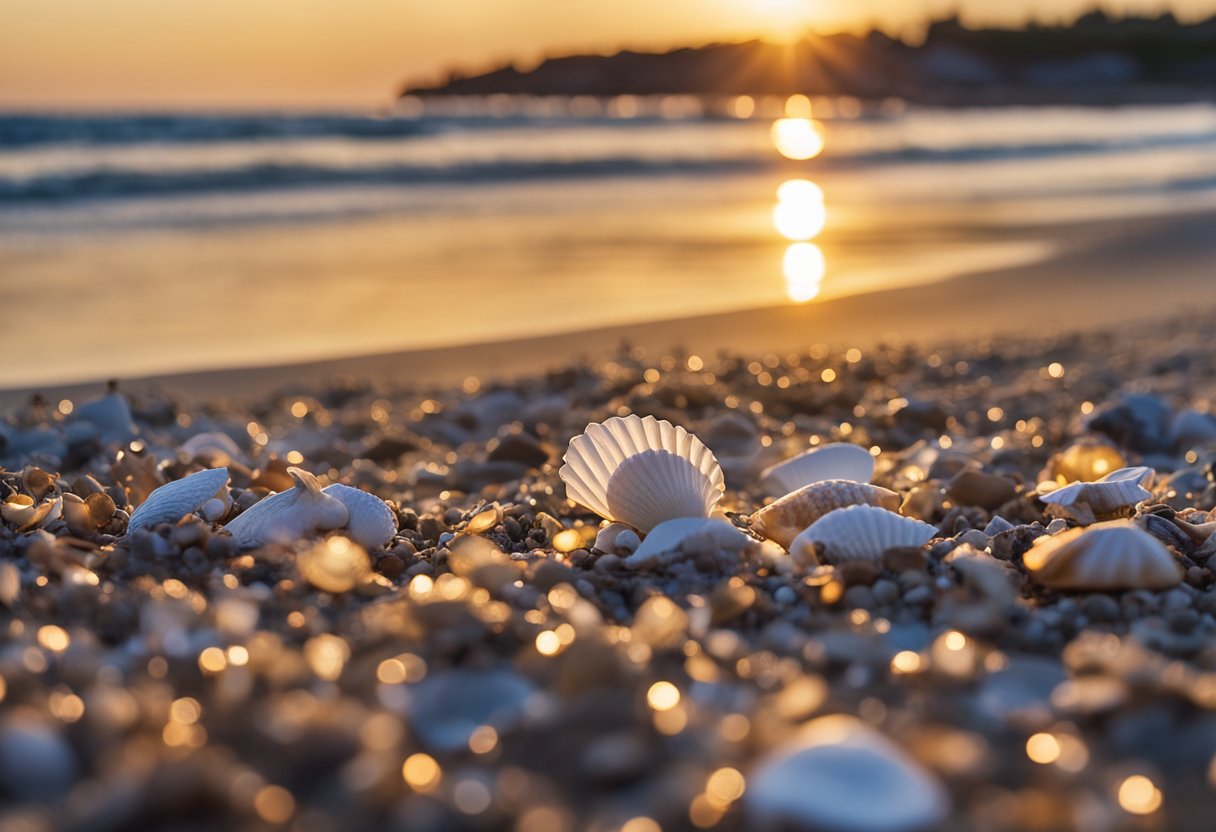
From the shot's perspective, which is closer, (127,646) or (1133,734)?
(1133,734)

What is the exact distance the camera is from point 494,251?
788 cm

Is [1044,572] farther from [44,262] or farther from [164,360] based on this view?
[44,262]

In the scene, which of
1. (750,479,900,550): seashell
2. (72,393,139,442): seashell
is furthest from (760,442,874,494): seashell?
(72,393,139,442): seashell

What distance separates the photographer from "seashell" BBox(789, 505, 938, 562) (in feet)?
5.79

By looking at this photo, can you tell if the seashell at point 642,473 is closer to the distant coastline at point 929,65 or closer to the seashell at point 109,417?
the seashell at point 109,417

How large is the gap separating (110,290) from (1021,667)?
18.8 ft

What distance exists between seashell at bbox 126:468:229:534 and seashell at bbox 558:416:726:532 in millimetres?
583

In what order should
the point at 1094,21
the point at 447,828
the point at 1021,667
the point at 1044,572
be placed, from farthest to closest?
the point at 1094,21
the point at 1044,572
the point at 1021,667
the point at 447,828

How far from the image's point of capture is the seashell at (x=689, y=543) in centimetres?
179

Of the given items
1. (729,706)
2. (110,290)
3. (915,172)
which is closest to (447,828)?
(729,706)

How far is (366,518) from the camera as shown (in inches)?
77.3

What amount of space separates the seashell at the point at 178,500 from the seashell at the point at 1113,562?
1.31 meters

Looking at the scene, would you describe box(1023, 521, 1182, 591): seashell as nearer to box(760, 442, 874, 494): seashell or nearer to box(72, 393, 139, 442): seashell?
box(760, 442, 874, 494): seashell

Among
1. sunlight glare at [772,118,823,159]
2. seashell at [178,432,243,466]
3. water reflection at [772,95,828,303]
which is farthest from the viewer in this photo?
sunlight glare at [772,118,823,159]
